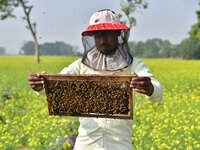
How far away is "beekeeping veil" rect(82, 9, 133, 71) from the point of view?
3.36 meters

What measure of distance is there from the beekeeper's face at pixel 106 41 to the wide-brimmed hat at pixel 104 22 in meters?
0.04

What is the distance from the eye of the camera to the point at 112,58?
341 centimetres

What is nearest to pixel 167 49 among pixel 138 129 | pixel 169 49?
pixel 169 49

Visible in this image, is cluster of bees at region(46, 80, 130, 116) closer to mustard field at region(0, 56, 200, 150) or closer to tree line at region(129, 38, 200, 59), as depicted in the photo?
mustard field at region(0, 56, 200, 150)

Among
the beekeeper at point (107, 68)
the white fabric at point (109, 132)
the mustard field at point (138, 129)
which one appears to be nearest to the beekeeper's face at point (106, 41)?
the beekeeper at point (107, 68)

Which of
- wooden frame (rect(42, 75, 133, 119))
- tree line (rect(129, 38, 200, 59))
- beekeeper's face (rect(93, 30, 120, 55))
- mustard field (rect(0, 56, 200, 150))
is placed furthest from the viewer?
tree line (rect(129, 38, 200, 59))

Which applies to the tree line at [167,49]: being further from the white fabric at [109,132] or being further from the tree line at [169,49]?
the white fabric at [109,132]

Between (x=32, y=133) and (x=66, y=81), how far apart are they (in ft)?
16.8

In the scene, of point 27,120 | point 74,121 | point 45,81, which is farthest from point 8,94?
point 45,81


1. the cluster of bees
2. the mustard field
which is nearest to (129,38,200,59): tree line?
the mustard field

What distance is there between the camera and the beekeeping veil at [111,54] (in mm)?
3363

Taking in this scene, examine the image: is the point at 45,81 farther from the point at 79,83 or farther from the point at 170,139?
the point at 170,139

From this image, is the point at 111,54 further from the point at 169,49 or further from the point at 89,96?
Answer: the point at 169,49

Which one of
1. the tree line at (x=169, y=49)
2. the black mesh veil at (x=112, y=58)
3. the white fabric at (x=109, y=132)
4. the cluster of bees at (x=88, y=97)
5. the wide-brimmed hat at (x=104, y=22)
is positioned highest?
the wide-brimmed hat at (x=104, y=22)
